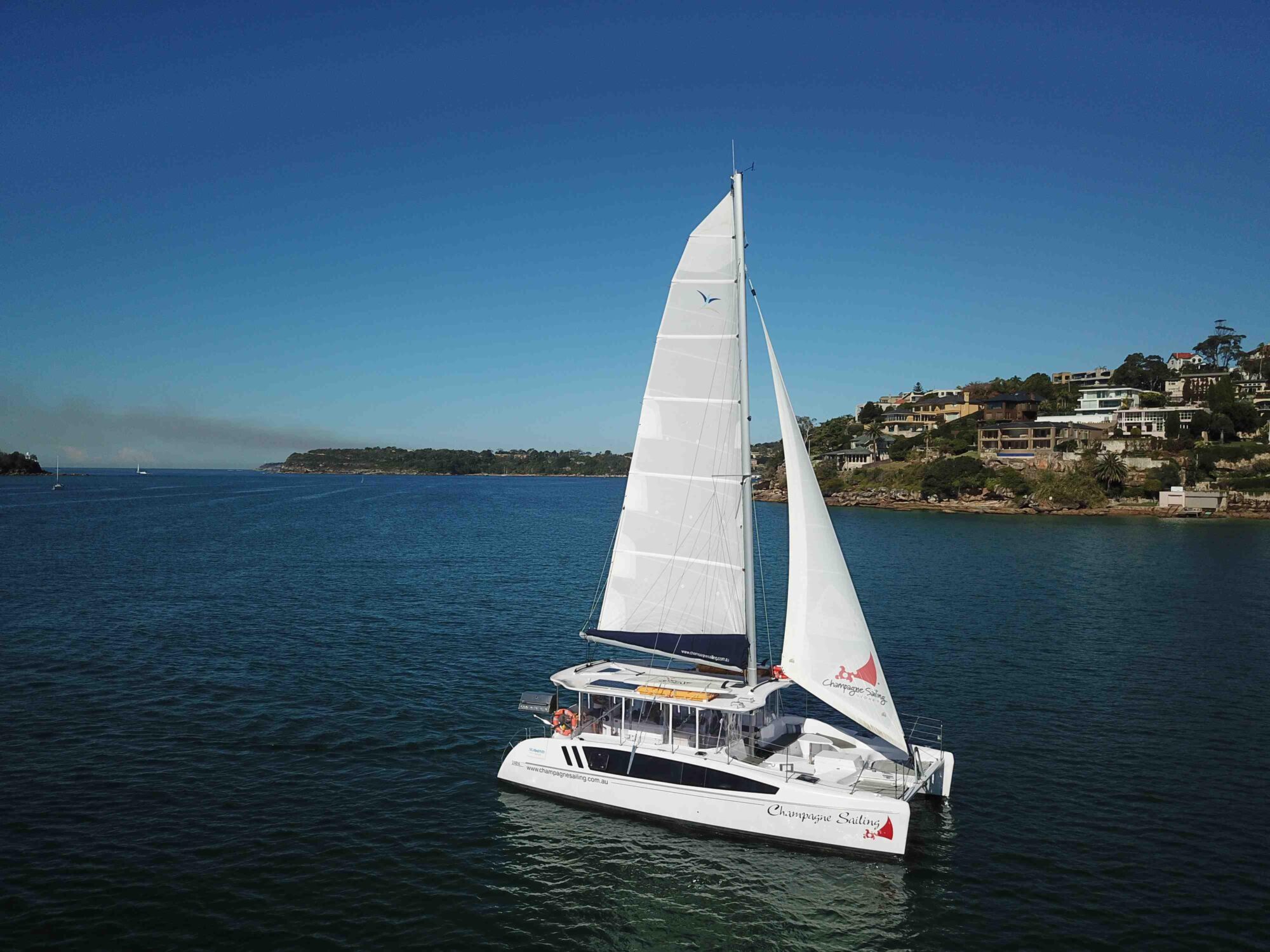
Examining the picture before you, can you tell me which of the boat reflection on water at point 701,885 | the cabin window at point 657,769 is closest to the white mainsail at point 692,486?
the cabin window at point 657,769

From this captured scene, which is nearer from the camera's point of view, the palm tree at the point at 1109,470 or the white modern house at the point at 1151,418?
the palm tree at the point at 1109,470

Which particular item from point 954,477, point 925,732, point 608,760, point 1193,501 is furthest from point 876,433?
point 608,760

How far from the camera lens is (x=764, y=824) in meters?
20.8

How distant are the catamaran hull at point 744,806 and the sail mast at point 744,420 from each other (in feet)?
11.5

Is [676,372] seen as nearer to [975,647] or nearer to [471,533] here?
[975,647]

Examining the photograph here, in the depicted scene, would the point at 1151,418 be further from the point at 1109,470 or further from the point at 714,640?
the point at 714,640

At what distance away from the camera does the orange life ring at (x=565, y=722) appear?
78.9 feet

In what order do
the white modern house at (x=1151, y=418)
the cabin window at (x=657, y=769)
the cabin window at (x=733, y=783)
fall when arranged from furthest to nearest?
the white modern house at (x=1151, y=418) < the cabin window at (x=657, y=769) < the cabin window at (x=733, y=783)

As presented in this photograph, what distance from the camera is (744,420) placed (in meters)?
22.6

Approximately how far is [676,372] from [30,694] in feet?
94.4

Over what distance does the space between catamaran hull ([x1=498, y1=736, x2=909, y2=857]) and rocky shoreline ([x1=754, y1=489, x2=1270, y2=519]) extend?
90.4 metres

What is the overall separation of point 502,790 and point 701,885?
24.8ft

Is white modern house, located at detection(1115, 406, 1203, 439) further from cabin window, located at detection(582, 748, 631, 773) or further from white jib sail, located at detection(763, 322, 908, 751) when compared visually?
cabin window, located at detection(582, 748, 631, 773)

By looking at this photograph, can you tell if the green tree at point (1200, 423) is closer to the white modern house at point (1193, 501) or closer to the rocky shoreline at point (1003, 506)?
the white modern house at point (1193, 501)
